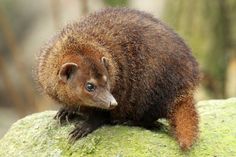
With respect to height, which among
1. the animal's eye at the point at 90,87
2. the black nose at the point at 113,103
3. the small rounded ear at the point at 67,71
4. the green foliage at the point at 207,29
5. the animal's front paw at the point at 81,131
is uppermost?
the small rounded ear at the point at 67,71

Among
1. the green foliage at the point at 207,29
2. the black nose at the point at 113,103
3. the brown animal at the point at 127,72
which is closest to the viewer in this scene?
the black nose at the point at 113,103

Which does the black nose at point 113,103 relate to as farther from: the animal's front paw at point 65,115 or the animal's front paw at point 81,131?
the animal's front paw at point 65,115

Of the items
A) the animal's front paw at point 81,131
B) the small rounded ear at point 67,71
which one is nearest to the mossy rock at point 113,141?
the animal's front paw at point 81,131

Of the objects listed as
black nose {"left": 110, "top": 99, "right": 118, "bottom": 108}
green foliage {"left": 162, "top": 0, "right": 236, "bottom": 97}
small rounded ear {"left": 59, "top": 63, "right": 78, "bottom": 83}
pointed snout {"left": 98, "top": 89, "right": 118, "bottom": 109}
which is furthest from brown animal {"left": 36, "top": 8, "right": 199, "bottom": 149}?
green foliage {"left": 162, "top": 0, "right": 236, "bottom": 97}

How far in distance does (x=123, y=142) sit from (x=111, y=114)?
0.37 metres

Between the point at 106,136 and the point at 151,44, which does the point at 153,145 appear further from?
the point at 151,44

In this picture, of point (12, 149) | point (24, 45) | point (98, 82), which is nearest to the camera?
point (98, 82)

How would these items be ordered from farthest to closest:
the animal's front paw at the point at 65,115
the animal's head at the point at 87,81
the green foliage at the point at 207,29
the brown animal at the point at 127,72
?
the green foliage at the point at 207,29
the animal's front paw at the point at 65,115
the brown animal at the point at 127,72
the animal's head at the point at 87,81

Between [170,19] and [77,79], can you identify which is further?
[170,19]

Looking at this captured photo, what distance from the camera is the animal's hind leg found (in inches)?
225

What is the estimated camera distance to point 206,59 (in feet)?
35.9

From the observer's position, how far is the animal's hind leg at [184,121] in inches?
225

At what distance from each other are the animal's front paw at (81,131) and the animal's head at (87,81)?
19cm

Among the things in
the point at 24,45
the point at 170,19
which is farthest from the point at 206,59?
the point at 24,45
